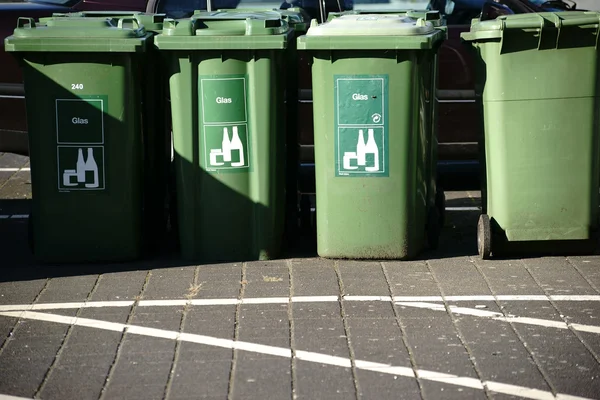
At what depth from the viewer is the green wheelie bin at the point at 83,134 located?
699 cm

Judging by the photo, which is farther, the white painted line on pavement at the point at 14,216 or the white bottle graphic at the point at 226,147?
the white painted line on pavement at the point at 14,216

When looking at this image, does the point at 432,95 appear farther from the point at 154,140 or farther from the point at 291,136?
the point at 154,140

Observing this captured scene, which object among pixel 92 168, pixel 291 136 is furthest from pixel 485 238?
pixel 92 168

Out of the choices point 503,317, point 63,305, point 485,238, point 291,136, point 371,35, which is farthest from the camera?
point 291,136

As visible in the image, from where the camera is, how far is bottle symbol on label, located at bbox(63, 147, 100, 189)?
7.08 m

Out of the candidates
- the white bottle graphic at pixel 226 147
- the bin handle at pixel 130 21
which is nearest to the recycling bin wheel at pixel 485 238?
the white bottle graphic at pixel 226 147

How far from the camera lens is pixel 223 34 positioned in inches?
275

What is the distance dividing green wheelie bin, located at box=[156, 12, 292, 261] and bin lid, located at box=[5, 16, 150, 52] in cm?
21

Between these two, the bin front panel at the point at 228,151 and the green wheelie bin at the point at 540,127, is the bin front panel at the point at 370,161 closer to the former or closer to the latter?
the bin front panel at the point at 228,151

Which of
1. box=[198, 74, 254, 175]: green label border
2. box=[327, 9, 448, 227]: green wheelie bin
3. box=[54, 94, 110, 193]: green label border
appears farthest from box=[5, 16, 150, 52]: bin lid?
box=[327, 9, 448, 227]: green wheelie bin

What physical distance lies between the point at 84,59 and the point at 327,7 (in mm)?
2859

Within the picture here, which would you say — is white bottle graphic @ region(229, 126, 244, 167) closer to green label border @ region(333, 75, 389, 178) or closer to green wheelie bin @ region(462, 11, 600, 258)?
green label border @ region(333, 75, 389, 178)

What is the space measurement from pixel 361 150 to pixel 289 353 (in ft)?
6.69

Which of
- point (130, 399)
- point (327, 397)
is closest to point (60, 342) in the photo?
point (130, 399)
